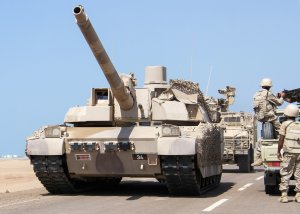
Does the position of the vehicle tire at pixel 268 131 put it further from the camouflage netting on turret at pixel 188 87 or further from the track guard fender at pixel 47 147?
the track guard fender at pixel 47 147

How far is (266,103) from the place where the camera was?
1441cm

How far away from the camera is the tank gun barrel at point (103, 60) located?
1220 cm

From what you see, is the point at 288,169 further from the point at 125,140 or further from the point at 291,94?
the point at 125,140

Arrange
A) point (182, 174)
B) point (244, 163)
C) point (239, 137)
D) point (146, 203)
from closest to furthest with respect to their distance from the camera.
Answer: point (146, 203) → point (182, 174) → point (239, 137) → point (244, 163)

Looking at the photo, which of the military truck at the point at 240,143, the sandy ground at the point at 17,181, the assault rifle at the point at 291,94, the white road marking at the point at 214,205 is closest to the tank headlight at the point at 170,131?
the white road marking at the point at 214,205

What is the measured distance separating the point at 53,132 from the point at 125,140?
5.93 ft

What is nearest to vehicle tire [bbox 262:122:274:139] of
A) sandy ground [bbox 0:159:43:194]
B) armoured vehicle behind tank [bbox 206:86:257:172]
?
sandy ground [bbox 0:159:43:194]

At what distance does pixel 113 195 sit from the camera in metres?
14.9

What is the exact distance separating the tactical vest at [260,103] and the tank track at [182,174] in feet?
6.20

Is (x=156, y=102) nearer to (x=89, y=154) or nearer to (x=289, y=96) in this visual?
(x=89, y=154)

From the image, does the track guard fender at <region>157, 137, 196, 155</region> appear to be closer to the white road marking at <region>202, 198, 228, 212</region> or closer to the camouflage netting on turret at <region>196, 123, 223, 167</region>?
the camouflage netting on turret at <region>196, 123, 223, 167</region>

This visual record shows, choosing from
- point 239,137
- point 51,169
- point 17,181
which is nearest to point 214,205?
point 51,169

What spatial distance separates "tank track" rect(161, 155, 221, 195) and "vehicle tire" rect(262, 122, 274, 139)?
1706 mm

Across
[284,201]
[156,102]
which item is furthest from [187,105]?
[284,201]
